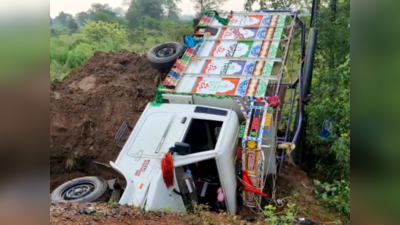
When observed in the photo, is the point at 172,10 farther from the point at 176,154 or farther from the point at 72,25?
the point at 176,154

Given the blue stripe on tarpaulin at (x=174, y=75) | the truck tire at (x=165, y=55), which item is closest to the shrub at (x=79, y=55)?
the truck tire at (x=165, y=55)

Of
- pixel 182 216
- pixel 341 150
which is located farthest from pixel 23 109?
pixel 341 150

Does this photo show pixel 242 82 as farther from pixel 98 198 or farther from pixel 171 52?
pixel 98 198

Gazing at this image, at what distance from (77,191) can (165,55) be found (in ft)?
11.3

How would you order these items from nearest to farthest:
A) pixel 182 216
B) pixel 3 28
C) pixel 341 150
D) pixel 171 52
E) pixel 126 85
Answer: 1. pixel 3 28
2. pixel 182 216
3. pixel 341 150
4. pixel 171 52
5. pixel 126 85

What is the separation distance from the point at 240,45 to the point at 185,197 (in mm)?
2871

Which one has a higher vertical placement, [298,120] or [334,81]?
[334,81]

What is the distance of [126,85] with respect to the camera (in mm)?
8281

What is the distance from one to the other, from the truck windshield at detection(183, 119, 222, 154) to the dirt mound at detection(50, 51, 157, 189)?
1649 millimetres

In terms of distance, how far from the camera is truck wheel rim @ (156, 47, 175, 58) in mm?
7434

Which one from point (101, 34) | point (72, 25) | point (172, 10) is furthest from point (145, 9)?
point (101, 34)

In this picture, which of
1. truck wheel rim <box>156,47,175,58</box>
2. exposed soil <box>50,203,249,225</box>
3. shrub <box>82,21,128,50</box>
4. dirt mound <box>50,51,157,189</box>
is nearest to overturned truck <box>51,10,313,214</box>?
truck wheel rim <box>156,47,175,58</box>

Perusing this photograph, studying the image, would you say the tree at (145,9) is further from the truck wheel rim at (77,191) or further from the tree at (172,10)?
the truck wheel rim at (77,191)

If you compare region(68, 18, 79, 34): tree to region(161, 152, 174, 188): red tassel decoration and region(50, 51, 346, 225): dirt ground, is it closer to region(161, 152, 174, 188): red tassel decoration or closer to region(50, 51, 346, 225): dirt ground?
region(50, 51, 346, 225): dirt ground
